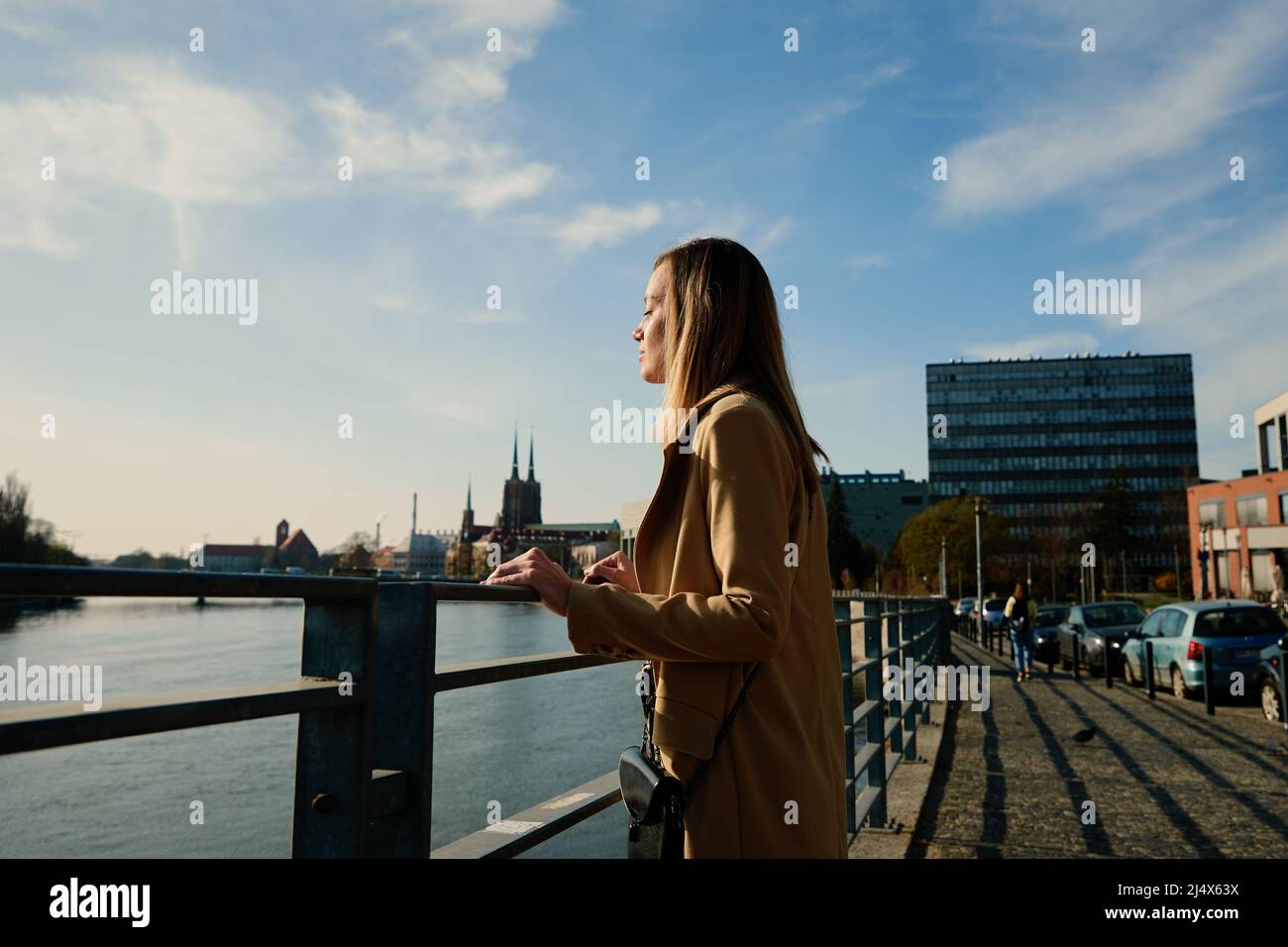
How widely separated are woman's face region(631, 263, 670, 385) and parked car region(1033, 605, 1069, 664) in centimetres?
1961

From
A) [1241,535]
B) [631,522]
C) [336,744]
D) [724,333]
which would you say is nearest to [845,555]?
[1241,535]

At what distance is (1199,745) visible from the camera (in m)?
9.23

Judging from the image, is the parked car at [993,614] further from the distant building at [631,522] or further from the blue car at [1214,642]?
the distant building at [631,522]

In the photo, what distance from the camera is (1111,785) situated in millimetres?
7449

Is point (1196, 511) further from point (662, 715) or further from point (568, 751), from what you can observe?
point (662, 715)

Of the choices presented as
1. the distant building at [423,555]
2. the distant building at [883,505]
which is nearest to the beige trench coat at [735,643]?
the distant building at [423,555]

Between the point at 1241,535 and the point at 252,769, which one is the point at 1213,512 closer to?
the point at 1241,535

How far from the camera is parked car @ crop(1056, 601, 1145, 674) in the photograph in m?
18.1

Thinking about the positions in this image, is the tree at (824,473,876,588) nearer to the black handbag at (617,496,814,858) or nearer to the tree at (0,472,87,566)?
the tree at (0,472,87,566)

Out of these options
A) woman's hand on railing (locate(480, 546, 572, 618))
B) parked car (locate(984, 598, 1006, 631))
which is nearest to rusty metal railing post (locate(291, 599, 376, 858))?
woman's hand on railing (locate(480, 546, 572, 618))

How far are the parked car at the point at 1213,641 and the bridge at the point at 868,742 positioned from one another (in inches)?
19.9

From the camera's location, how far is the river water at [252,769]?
14.1 m
